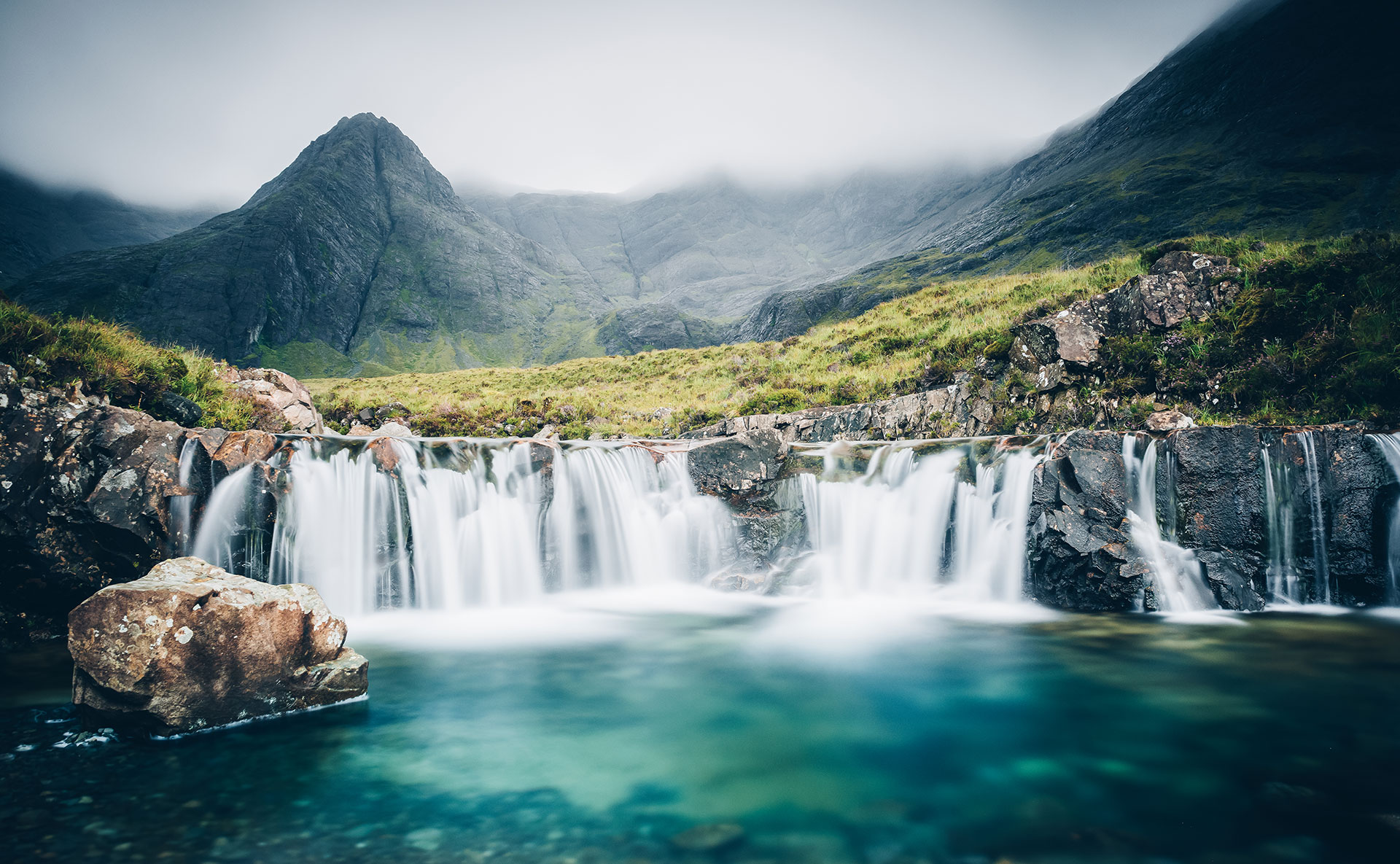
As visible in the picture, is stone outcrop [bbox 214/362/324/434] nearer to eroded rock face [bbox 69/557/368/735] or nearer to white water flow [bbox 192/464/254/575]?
white water flow [bbox 192/464/254/575]

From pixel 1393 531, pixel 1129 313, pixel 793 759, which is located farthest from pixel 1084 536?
pixel 1129 313

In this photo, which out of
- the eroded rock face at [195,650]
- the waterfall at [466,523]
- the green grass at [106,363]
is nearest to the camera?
the eroded rock face at [195,650]

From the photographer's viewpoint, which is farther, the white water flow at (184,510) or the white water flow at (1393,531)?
the white water flow at (1393,531)

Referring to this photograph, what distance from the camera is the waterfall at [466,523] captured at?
11.4m

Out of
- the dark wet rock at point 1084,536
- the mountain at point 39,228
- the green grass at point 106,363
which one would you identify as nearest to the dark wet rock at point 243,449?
the green grass at point 106,363

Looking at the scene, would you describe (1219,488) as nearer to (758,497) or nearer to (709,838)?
(758,497)

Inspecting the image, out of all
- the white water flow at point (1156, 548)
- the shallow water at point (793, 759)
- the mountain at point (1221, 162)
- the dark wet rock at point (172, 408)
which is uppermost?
the mountain at point (1221, 162)

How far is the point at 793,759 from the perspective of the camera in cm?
645

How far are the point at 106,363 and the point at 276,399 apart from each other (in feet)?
17.7

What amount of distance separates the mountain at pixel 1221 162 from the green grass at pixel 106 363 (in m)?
61.0

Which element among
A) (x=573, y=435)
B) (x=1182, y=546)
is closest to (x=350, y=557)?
(x=573, y=435)

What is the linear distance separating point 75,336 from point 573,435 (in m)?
15.1

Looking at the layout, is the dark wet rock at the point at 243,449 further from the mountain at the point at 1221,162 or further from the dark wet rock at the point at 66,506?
the mountain at the point at 1221,162

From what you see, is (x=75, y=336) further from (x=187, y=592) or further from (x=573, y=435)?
(x=573, y=435)
